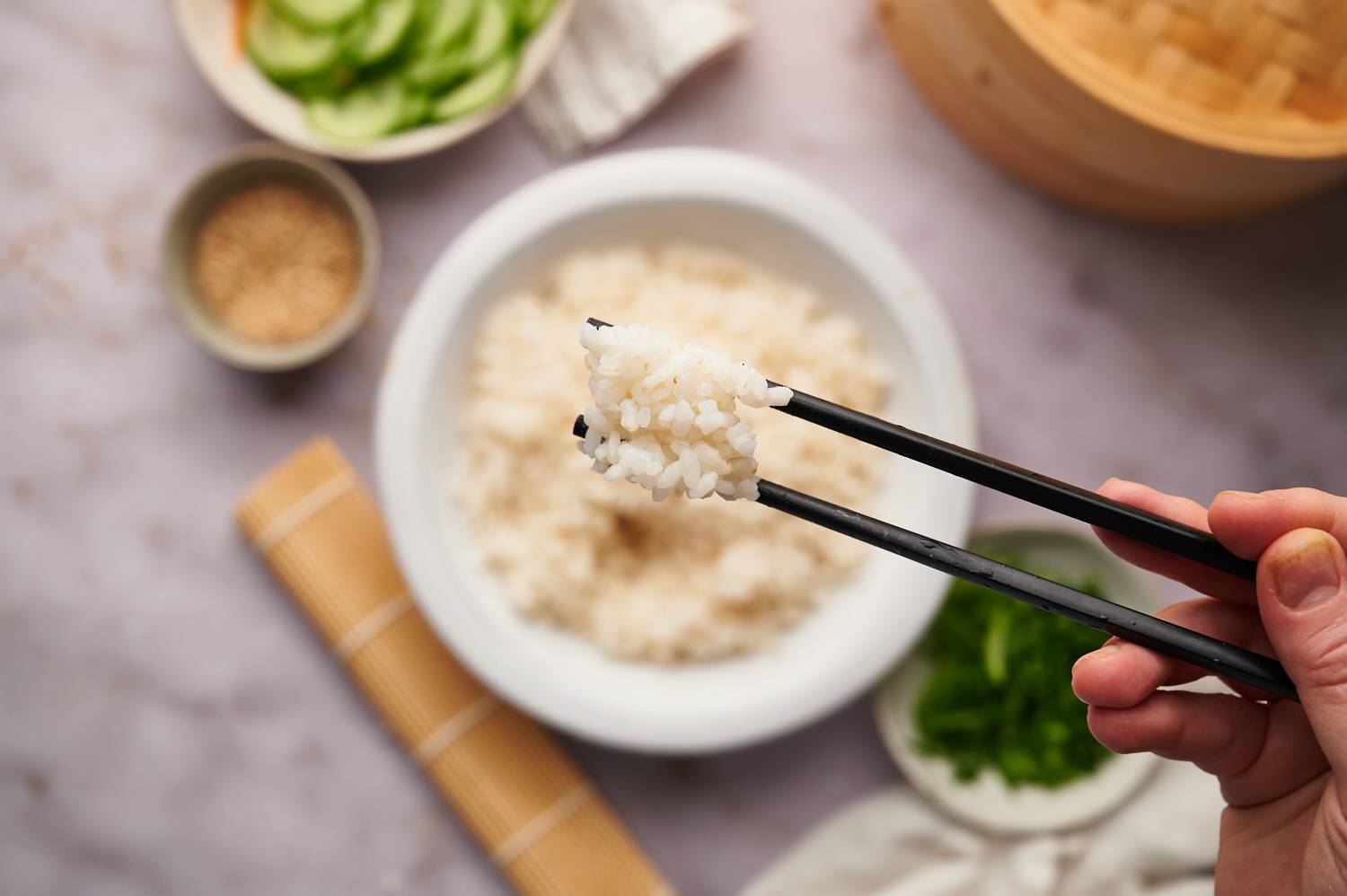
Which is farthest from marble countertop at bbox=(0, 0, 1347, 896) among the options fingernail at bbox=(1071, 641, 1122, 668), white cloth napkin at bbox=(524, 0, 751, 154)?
fingernail at bbox=(1071, 641, 1122, 668)

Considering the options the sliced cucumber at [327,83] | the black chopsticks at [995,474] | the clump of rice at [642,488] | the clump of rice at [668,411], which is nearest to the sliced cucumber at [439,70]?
the sliced cucumber at [327,83]

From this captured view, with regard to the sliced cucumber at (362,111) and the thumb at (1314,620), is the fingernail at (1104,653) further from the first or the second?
the sliced cucumber at (362,111)

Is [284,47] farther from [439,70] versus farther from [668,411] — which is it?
[668,411]

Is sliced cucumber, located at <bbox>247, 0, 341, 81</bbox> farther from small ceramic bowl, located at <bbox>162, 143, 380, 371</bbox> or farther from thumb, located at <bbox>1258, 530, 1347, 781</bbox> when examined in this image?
thumb, located at <bbox>1258, 530, 1347, 781</bbox>

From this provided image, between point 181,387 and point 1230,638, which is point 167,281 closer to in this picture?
point 181,387

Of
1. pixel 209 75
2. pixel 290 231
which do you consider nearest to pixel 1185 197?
pixel 290 231

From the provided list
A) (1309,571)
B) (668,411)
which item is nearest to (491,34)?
(668,411)
